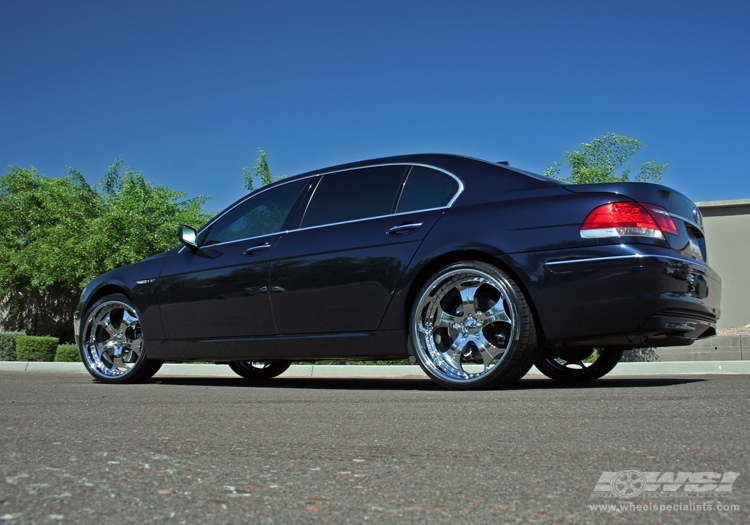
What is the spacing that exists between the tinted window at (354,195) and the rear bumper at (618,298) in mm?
1426

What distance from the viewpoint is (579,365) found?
20.9 feet

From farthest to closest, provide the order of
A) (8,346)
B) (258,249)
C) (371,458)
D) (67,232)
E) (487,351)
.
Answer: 1. (67,232)
2. (8,346)
3. (258,249)
4. (487,351)
5. (371,458)

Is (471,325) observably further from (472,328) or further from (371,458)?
(371,458)

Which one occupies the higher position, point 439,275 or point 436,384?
point 439,275

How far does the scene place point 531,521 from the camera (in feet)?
5.94

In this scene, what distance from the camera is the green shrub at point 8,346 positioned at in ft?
76.9

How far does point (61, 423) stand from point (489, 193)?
2971 mm

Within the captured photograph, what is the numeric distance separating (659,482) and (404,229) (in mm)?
3399

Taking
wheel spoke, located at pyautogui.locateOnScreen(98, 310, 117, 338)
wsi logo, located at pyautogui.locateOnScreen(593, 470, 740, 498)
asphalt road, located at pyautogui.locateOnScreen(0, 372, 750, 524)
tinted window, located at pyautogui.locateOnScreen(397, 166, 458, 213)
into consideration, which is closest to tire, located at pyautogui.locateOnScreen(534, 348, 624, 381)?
tinted window, located at pyautogui.locateOnScreen(397, 166, 458, 213)

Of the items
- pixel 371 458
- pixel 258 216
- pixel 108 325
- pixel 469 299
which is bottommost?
pixel 371 458

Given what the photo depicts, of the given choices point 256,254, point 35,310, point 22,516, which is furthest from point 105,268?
point 22,516

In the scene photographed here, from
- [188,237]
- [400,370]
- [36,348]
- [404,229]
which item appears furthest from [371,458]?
[36,348]

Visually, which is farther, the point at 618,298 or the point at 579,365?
the point at 579,365

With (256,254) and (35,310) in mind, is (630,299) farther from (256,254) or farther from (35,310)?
(35,310)
